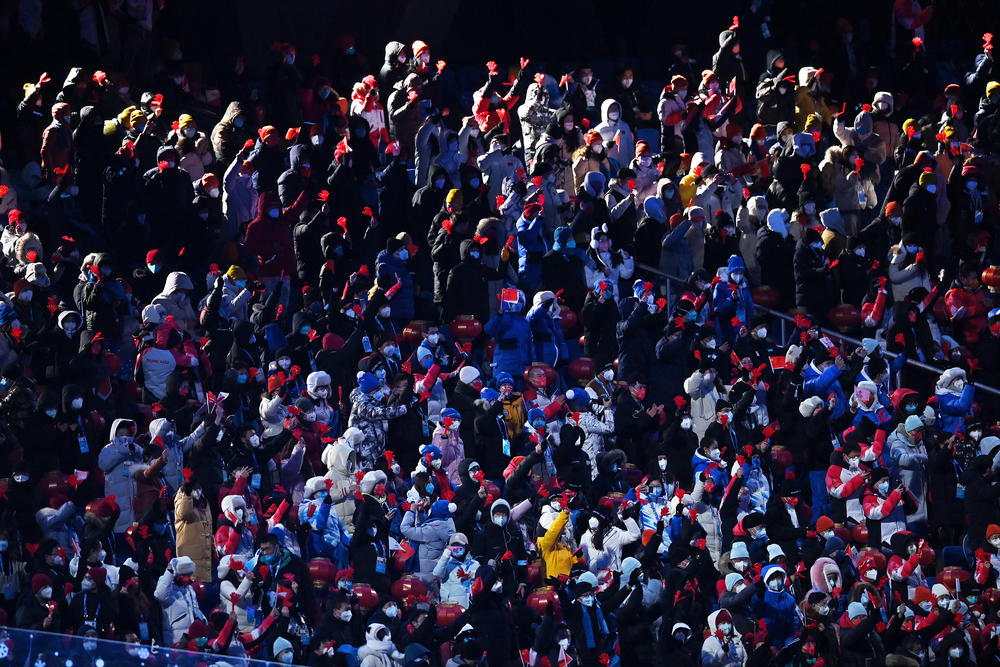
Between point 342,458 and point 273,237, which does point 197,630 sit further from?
point 273,237

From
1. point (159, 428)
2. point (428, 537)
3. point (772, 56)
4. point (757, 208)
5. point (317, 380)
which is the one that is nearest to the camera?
point (428, 537)

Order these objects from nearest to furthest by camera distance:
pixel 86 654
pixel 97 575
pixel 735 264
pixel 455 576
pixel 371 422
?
pixel 86 654
pixel 97 575
pixel 455 576
pixel 371 422
pixel 735 264

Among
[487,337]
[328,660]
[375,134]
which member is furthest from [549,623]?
[375,134]

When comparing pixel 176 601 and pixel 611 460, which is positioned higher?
A: pixel 611 460

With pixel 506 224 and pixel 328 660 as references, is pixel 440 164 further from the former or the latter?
pixel 328 660

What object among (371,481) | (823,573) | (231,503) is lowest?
(823,573)

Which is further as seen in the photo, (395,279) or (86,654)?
(395,279)

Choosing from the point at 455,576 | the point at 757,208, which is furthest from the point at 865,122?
the point at 455,576

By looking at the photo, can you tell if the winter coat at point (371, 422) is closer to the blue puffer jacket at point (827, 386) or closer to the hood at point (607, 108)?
the blue puffer jacket at point (827, 386)
